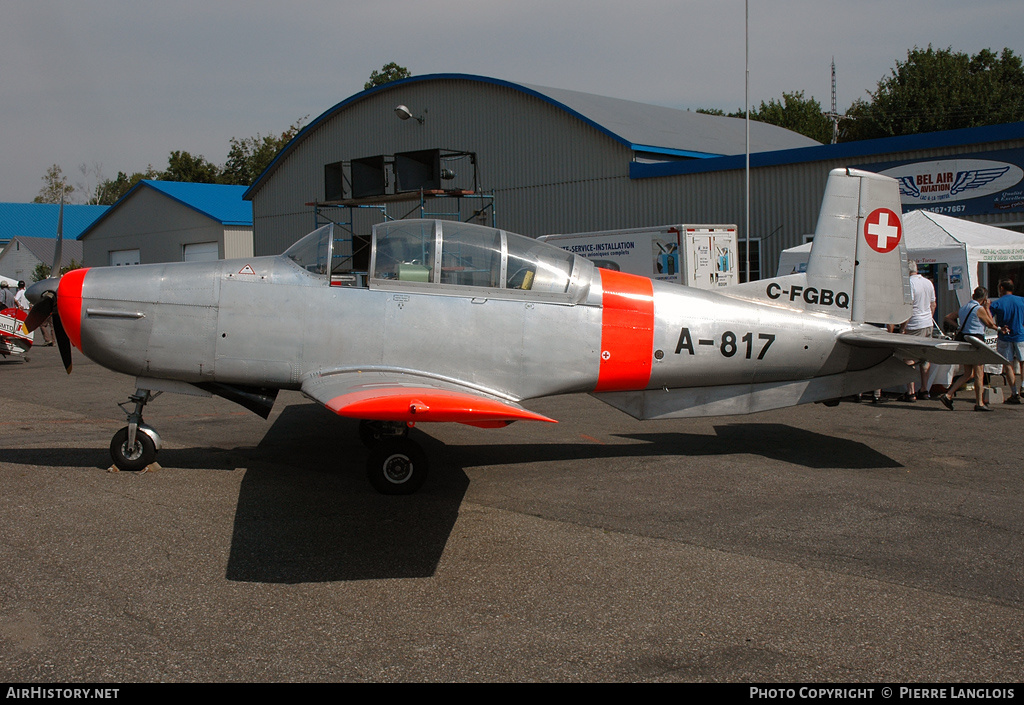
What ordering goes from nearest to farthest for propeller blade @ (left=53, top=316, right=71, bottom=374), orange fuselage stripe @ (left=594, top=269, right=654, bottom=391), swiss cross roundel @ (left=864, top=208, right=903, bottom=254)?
propeller blade @ (left=53, top=316, right=71, bottom=374), orange fuselage stripe @ (left=594, top=269, right=654, bottom=391), swiss cross roundel @ (left=864, top=208, right=903, bottom=254)

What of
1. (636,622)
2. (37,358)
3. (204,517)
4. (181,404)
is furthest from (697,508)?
(37,358)

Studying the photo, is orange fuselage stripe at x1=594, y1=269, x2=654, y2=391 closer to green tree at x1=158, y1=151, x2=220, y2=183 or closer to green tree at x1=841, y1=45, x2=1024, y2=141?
green tree at x1=841, y1=45, x2=1024, y2=141

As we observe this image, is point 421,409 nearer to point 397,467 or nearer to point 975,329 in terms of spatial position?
point 397,467

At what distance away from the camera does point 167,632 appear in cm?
355

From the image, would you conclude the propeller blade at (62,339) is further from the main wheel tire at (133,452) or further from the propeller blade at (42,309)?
the main wheel tire at (133,452)

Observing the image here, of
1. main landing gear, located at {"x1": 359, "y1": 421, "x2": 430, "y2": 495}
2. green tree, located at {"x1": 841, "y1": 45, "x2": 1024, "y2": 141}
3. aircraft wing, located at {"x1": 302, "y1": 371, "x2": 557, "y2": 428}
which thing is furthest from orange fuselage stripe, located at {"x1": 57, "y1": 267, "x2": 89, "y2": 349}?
green tree, located at {"x1": 841, "y1": 45, "x2": 1024, "y2": 141}

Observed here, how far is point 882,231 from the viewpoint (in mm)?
7238

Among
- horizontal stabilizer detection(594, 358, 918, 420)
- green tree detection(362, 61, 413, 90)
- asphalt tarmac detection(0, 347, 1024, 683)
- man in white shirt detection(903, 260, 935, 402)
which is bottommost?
asphalt tarmac detection(0, 347, 1024, 683)

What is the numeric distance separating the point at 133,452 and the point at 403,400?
330 cm

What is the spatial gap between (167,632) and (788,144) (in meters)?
28.9

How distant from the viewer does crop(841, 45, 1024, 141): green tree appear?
4378 centimetres

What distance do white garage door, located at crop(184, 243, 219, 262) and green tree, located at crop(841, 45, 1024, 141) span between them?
124 ft

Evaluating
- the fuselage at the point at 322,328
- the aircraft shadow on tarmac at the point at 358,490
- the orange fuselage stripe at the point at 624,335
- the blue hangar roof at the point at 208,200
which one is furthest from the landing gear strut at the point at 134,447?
the blue hangar roof at the point at 208,200

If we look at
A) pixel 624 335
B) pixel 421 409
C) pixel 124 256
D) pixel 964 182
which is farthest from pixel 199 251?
pixel 421 409
